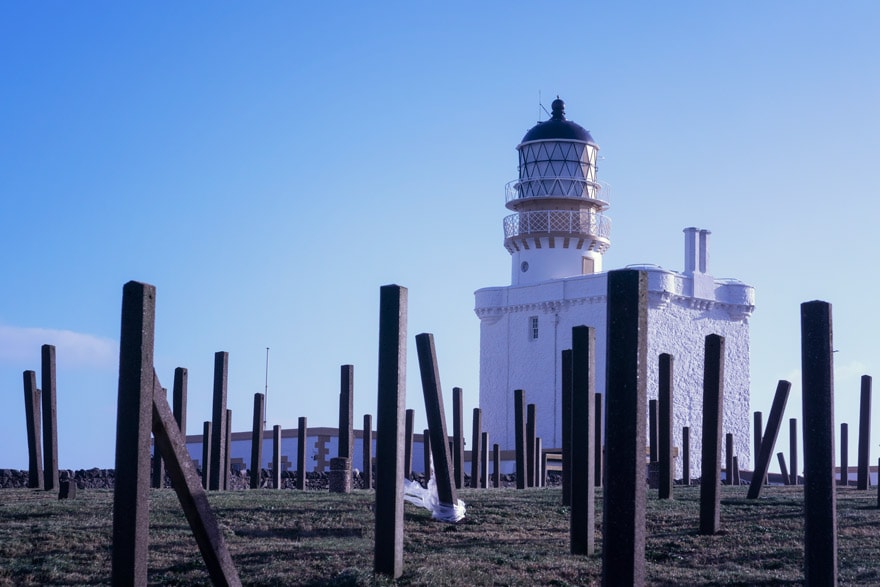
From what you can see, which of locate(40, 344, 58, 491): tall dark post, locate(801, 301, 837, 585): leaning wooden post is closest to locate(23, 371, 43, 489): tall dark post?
locate(40, 344, 58, 491): tall dark post

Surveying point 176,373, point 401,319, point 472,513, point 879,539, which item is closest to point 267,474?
point 176,373

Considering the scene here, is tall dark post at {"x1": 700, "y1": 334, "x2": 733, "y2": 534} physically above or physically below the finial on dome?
below

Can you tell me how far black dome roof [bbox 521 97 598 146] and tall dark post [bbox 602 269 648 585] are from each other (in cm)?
4914

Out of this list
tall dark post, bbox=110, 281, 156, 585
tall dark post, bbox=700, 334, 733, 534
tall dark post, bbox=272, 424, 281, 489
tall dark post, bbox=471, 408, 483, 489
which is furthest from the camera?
tall dark post, bbox=471, 408, 483, 489

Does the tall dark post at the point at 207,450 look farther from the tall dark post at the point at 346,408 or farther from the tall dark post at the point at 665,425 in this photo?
the tall dark post at the point at 665,425

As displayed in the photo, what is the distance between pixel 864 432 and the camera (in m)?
25.7

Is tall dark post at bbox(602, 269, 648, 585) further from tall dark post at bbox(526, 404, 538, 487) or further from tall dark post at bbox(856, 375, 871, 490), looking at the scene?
tall dark post at bbox(526, 404, 538, 487)

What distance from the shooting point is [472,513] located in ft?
53.0

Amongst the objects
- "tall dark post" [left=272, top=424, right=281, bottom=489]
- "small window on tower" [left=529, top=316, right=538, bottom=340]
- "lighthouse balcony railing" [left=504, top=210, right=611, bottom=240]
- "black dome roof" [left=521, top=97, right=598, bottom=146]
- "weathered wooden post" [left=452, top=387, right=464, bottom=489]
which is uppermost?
"black dome roof" [left=521, top=97, right=598, bottom=146]

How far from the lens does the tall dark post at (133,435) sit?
886 centimetres

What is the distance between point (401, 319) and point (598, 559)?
11.7ft

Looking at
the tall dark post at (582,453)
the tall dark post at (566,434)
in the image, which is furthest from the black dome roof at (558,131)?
the tall dark post at (582,453)

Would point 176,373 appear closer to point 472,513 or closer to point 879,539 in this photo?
point 472,513

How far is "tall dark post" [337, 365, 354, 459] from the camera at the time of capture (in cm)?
2230
